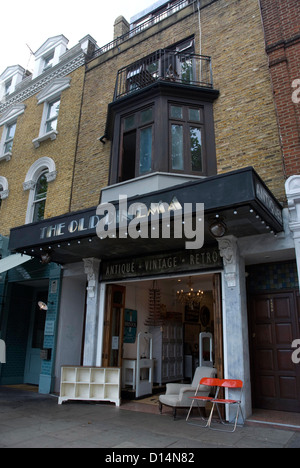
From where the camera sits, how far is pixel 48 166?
1191 cm

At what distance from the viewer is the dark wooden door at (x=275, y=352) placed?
6.96 metres

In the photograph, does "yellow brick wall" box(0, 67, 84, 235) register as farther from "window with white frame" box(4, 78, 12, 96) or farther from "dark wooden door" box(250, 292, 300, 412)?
"dark wooden door" box(250, 292, 300, 412)

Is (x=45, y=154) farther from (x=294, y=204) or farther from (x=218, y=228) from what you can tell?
(x=294, y=204)

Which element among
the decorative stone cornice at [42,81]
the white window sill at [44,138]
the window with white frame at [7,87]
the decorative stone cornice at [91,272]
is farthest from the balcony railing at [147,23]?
the decorative stone cornice at [91,272]

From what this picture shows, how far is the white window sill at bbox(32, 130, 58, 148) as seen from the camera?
1209 cm

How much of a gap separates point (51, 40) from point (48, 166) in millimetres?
6430

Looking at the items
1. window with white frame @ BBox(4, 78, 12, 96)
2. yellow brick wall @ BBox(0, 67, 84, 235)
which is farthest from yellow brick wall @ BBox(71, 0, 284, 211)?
window with white frame @ BBox(4, 78, 12, 96)

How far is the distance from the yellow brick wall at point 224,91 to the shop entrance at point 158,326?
10.4ft

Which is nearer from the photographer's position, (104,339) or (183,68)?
(104,339)

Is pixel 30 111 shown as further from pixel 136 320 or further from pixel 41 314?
pixel 136 320

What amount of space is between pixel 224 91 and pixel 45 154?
22.2 feet

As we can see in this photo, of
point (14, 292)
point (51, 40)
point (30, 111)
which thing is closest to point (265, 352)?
point (14, 292)

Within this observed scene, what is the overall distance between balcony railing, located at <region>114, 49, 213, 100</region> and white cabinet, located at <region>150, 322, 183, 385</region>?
289 inches
